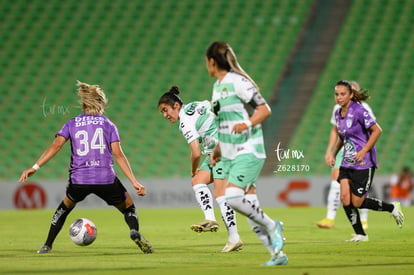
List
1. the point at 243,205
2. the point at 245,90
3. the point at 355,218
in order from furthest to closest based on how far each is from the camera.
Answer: the point at 355,218 → the point at 245,90 → the point at 243,205

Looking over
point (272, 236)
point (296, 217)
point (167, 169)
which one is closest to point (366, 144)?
point (272, 236)

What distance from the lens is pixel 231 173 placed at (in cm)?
687

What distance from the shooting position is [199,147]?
8.98 m

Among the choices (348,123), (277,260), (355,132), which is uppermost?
(348,123)

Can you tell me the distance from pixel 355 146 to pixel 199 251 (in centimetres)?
253

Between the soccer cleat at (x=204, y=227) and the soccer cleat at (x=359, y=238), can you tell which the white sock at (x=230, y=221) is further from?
the soccer cleat at (x=359, y=238)

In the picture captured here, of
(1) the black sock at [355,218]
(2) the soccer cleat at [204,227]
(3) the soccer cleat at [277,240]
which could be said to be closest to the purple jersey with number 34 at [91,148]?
(2) the soccer cleat at [204,227]

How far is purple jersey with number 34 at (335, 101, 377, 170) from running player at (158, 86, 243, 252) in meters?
1.70

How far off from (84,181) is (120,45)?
50.8 feet

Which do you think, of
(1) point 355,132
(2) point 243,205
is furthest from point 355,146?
(2) point 243,205

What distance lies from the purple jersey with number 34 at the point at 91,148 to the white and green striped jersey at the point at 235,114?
1.96m

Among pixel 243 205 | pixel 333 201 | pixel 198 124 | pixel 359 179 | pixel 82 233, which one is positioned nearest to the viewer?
pixel 243 205

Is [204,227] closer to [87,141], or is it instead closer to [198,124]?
[198,124]

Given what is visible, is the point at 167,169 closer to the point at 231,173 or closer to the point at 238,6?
the point at 238,6
